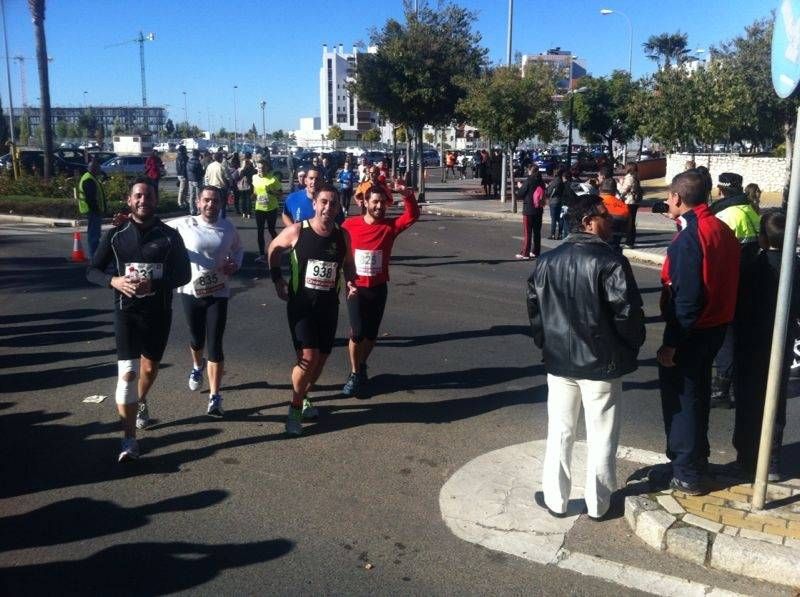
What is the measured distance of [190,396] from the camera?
6812 millimetres

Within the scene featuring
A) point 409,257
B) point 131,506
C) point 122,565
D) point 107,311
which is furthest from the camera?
point 409,257

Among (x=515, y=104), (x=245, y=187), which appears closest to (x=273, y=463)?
(x=245, y=187)

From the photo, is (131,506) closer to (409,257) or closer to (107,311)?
(107,311)

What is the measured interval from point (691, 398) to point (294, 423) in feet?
9.39

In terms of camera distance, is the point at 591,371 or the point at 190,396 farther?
the point at 190,396

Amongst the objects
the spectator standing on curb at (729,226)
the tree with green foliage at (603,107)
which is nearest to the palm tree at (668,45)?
the tree with green foliage at (603,107)

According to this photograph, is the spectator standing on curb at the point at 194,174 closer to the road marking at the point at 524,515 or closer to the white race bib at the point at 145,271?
the white race bib at the point at 145,271

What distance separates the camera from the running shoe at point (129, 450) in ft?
17.6

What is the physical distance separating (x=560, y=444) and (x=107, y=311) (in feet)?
24.4

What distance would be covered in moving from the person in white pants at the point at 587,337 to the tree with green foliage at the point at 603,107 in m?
51.0

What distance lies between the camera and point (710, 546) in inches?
160

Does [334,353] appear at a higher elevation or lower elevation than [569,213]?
lower

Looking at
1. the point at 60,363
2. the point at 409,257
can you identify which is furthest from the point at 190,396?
the point at 409,257

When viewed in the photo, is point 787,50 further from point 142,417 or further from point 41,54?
point 41,54
